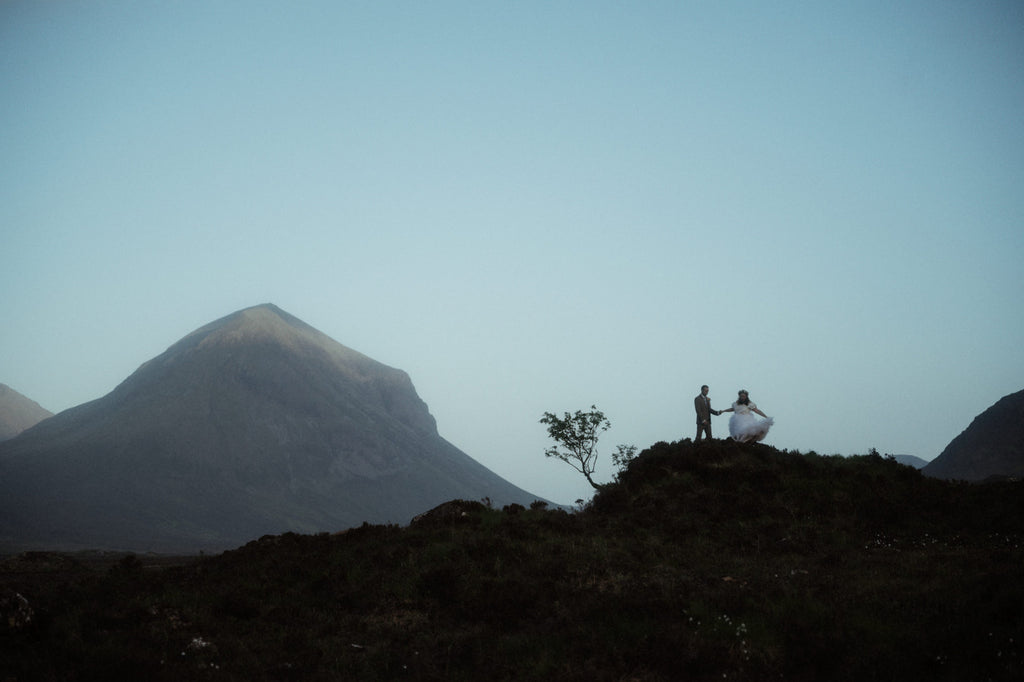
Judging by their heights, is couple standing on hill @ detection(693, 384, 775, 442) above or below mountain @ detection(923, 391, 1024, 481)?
below

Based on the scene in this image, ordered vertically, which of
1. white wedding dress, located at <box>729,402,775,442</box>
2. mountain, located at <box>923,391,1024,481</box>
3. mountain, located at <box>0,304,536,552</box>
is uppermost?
mountain, located at <box>923,391,1024,481</box>

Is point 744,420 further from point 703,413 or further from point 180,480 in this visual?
point 180,480

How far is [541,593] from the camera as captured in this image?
Result: 1703 cm

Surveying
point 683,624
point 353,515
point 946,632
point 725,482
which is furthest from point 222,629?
point 353,515

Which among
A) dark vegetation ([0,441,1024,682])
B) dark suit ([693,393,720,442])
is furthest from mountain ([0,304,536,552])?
dark vegetation ([0,441,1024,682])

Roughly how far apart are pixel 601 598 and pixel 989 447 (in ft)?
374

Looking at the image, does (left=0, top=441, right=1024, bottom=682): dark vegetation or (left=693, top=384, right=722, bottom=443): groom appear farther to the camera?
(left=693, top=384, right=722, bottom=443): groom

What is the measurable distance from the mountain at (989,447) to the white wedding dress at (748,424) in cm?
8830

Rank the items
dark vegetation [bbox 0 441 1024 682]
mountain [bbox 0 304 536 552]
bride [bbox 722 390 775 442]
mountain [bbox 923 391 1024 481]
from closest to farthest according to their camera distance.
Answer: dark vegetation [bbox 0 441 1024 682] → bride [bbox 722 390 775 442] → mountain [bbox 923 391 1024 481] → mountain [bbox 0 304 536 552]

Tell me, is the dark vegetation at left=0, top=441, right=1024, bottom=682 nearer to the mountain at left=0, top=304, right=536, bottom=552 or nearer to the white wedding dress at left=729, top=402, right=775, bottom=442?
the white wedding dress at left=729, top=402, right=775, bottom=442

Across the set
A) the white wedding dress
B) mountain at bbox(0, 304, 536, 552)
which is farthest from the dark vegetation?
mountain at bbox(0, 304, 536, 552)

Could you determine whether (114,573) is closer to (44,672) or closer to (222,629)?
(222,629)

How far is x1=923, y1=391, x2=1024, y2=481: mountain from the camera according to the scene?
103 m

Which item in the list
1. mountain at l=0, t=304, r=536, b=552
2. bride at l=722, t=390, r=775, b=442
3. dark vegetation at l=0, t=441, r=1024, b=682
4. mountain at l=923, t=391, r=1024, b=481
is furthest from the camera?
mountain at l=0, t=304, r=536, b=552
